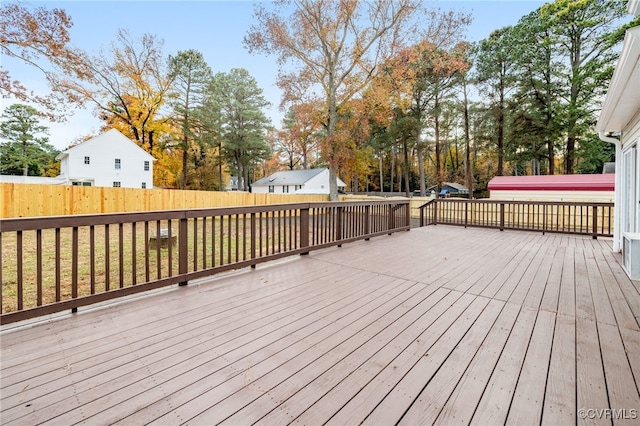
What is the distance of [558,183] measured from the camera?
11.6m

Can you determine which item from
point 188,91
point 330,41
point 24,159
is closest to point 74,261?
point 330,41

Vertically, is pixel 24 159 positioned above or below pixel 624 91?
above

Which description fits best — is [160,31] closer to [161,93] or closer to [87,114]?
[161,93]

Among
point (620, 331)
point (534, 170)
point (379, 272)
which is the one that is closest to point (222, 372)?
point (379, 272)

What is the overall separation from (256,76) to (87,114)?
12.2 metres

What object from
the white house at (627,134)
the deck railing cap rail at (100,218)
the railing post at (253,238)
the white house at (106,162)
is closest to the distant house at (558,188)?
the white house at (627,134)

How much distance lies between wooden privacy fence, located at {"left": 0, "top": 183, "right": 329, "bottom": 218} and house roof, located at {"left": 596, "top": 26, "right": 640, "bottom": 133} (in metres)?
5.90

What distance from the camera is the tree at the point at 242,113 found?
2341 cm

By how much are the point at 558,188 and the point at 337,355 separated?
13.4 meters

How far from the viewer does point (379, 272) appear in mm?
3658

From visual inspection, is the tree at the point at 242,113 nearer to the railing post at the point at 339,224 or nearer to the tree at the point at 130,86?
the tree at the point at 130,86

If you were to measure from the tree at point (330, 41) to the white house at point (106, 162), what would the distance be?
415 inches

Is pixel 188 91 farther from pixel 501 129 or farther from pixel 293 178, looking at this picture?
pixel 501 129

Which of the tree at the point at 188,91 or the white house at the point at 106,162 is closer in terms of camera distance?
the white house at the point at 106,162
